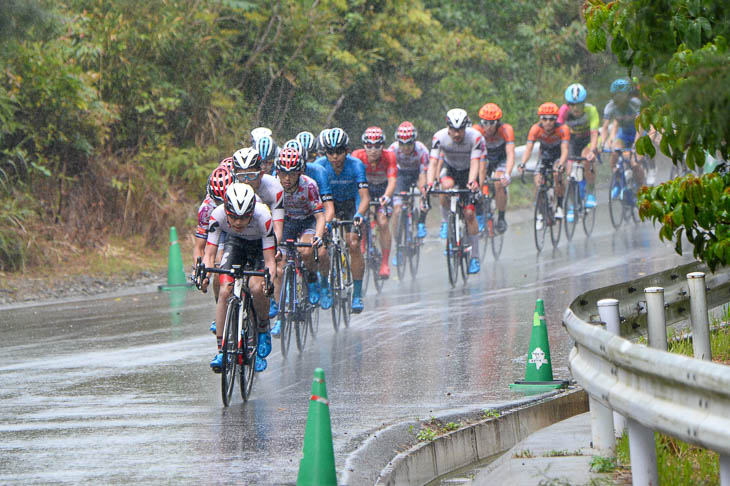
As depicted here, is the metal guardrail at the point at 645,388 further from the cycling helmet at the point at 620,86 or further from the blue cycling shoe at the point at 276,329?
the blue cycling shoe at the point at 276,329

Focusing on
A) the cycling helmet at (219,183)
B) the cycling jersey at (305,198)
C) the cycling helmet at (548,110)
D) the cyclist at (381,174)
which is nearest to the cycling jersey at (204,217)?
the cycling helmet at (219,183)

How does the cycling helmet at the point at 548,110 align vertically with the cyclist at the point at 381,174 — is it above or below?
above

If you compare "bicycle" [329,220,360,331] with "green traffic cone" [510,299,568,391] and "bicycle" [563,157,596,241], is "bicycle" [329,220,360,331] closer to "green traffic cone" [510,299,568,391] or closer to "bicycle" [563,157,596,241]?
"green traffic cone" [510,299,568,391]

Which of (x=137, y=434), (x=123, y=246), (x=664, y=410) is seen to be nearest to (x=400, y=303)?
(x=123, y=246)

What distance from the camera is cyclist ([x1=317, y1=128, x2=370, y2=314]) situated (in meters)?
14.1

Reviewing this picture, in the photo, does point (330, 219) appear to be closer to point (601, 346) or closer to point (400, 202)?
point (400, 202)

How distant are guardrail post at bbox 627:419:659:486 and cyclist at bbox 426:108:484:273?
11224 millimetres

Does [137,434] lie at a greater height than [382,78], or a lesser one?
lesser

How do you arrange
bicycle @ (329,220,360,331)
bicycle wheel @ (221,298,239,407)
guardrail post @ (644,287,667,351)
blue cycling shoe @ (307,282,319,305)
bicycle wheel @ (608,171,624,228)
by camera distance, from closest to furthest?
guardrail post @ (644,287,667,351) < bicycle wheel @ (221,298,239,407) < blue cycling shoe @ (307,282,319,305) < bicycle @ (329,220,360,331) < bicycle wheel @ (608,171,624,228)

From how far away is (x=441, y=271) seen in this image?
18.8 metres

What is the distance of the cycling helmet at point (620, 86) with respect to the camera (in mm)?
5930

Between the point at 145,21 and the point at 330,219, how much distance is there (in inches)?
389

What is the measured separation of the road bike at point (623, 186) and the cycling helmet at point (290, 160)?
33.5 ft

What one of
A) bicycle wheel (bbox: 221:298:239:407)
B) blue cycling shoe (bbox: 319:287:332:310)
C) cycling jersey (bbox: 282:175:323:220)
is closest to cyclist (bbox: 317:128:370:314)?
blue cycling shoe (bbox: 319:287:332:310)
